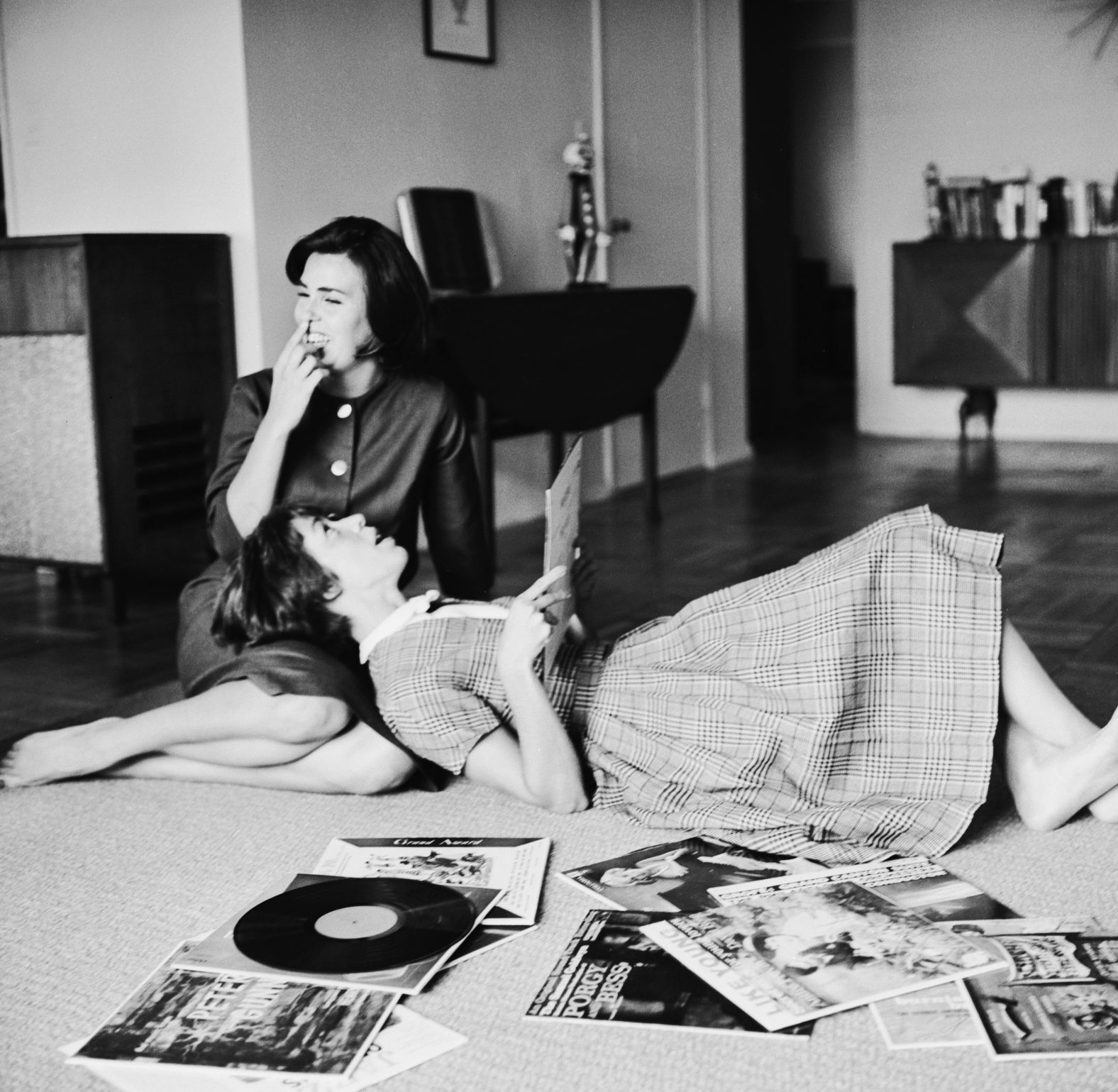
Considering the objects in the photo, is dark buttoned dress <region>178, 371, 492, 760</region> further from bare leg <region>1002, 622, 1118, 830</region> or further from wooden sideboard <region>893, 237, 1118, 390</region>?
wooden sideboard <region>893, 237, 1118, 390</region>

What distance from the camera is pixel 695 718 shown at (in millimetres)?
2051

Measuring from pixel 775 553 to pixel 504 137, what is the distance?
1638 mm

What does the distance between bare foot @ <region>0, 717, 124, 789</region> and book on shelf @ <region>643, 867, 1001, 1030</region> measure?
1023mm

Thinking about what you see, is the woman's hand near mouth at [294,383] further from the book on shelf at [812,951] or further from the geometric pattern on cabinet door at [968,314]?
the geometric pattern on cabinet door at [968,314]

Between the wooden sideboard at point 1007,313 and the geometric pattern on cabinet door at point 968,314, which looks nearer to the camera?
the wooden sideboard at point 1007,313

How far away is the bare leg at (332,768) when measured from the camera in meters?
2.22

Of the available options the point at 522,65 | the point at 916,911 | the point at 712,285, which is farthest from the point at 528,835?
the point at 712,285

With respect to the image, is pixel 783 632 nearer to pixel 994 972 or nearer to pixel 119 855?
pixel 994 972

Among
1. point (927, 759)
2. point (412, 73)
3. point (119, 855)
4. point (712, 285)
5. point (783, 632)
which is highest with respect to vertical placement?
point (412, 73)

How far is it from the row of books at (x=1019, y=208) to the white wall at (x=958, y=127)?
0.15 m

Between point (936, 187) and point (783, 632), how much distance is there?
15.9ft

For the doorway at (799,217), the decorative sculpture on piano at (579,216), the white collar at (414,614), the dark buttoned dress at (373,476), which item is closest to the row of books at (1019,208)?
the doorway at (799,217)

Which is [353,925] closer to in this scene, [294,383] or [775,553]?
[294,383]

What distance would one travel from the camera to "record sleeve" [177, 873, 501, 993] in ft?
5.19
